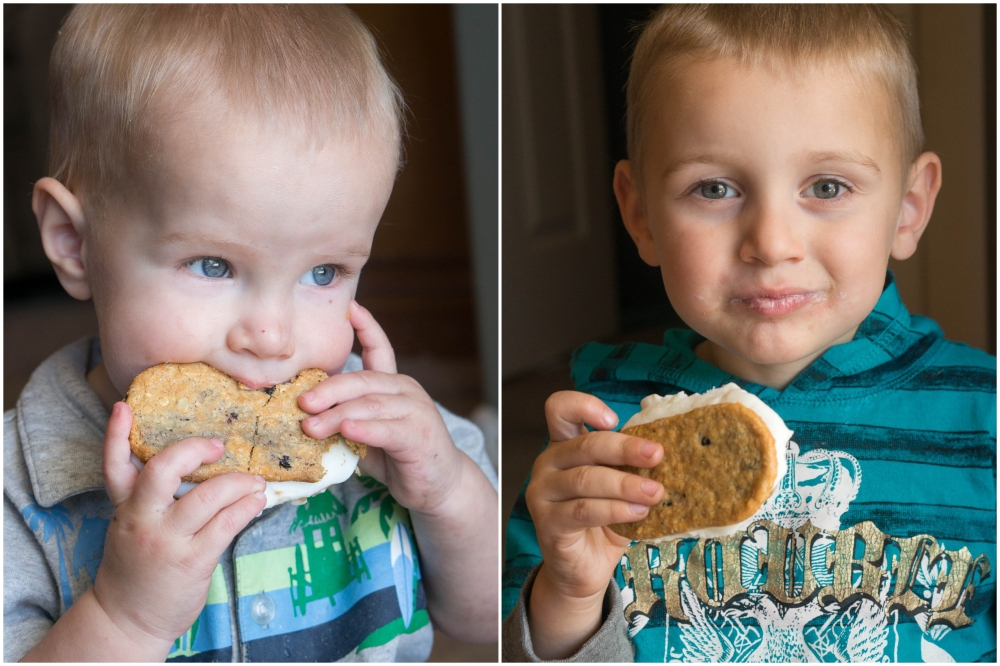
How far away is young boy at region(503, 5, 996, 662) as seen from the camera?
0.64 metres

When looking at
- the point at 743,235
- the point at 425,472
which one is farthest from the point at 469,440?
the point at 743,235

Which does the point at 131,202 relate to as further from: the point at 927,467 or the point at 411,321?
the point at 411,321

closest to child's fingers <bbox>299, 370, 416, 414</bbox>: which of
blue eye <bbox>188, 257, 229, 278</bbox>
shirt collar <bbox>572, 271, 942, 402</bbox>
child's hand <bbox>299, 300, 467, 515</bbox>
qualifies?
child's hand <bbox>299, 300, 467, 515</bbox>

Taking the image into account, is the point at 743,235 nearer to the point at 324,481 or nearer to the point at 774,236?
the point at 774,236

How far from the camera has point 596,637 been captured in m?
0.72

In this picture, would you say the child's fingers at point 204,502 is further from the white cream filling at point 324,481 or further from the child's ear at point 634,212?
the child's ear at point 634,212

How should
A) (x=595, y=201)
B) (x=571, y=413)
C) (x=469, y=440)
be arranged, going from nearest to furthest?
(x=571, y=413)
(x=469, y=440)
(x=595, y=201)

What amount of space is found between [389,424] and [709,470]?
0.25 meters

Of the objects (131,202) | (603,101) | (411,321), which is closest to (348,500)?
(131,202)

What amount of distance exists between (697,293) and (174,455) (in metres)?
0.42

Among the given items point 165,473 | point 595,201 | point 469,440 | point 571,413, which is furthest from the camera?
point 595,201

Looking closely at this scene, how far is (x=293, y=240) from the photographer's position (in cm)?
61

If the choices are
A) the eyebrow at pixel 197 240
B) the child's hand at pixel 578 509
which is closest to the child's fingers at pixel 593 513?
the child's hand at pixel 578 509

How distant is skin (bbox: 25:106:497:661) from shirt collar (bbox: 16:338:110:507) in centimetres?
10
